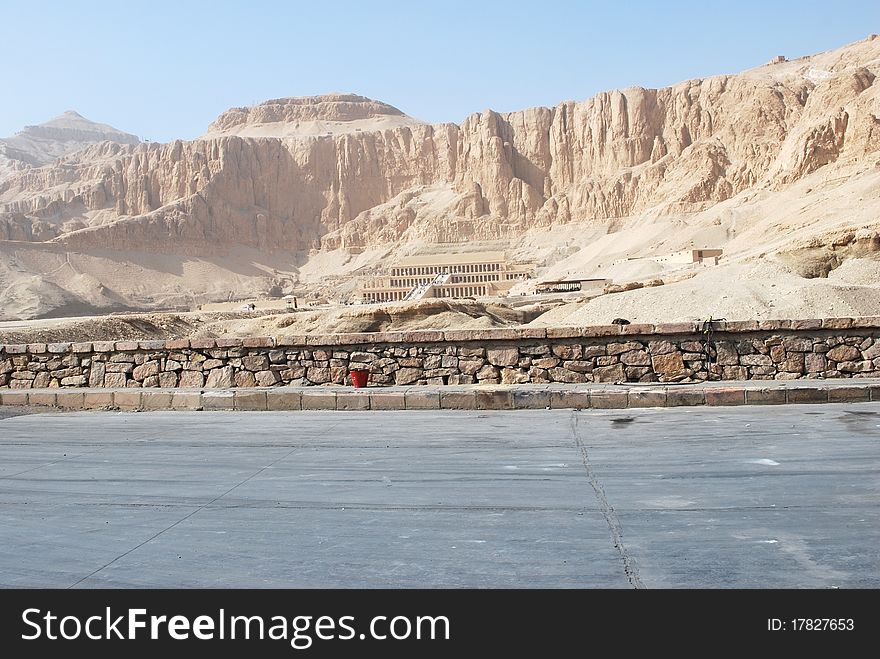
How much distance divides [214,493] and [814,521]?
3.73 m

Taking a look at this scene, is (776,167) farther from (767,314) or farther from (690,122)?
(767,314)

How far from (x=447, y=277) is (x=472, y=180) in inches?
1248

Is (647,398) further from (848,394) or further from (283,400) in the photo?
(283,400)

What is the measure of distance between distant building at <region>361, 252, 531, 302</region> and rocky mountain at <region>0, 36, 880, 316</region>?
8.57 metres

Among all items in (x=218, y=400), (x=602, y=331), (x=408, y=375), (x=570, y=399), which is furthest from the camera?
(x=408, y=375)

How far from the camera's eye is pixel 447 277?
3228 inches

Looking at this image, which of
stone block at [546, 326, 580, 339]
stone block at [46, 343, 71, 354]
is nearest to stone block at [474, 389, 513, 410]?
stone block at [546, 326, 580, 339]

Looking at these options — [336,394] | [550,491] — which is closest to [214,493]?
[550,491]

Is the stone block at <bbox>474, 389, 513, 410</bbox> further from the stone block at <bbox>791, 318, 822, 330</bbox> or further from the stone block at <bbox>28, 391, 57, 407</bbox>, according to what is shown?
the stone block at <bbox>28, 391, 57, 407</bbox>

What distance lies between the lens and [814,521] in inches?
181

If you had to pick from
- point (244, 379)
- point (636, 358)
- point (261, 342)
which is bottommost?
point (244, 379)

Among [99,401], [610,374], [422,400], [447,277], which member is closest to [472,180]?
[447,277]

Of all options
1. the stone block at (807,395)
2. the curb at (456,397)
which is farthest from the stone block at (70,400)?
the stone block at (807,395)

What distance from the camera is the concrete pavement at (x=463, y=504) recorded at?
400 centimetres
